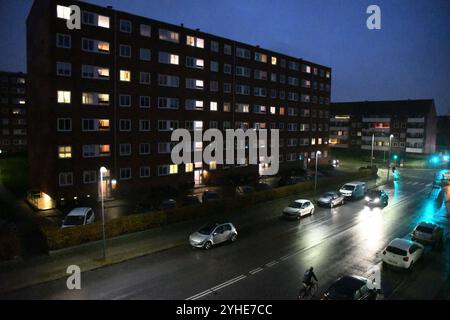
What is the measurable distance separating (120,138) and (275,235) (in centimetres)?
2309

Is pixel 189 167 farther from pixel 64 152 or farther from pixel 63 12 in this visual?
pixel 63 12

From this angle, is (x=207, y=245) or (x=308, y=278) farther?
(x=207, y=245)

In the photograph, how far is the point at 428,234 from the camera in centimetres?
2170

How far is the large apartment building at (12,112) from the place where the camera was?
90.0 m

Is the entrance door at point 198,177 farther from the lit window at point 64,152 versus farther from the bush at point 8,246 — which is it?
the bush at point 8,246

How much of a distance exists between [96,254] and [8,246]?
481cm

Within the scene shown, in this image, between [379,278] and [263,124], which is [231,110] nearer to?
[263,124]

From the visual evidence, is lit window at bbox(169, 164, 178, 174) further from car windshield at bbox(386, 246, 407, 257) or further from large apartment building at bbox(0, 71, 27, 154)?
large apartment building at bbox(0, 71, 27, 154)

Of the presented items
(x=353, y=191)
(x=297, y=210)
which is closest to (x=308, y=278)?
(x=297, y=210)

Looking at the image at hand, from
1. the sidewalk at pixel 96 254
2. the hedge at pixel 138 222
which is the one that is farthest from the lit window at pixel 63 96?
the sidewalk at pixel 96 254

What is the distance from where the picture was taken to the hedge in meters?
20.5

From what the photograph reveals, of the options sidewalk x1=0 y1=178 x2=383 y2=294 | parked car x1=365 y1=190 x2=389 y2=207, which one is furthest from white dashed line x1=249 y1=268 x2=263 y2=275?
parked car x1=365 y1=190 x2=389 y2=207

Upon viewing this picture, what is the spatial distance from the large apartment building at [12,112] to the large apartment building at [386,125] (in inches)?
4013
